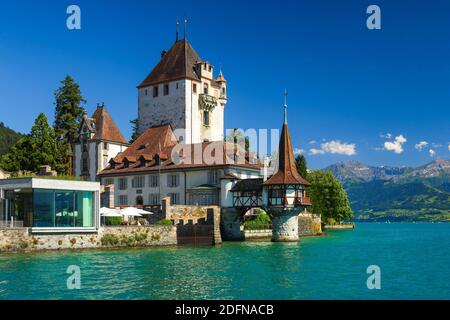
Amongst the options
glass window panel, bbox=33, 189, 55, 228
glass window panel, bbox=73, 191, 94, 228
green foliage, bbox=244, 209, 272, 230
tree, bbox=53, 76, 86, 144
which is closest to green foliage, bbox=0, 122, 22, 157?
tree, bbox=53, 76, 86, 144

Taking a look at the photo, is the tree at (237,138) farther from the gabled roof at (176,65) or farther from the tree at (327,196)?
the gabled roof at (176,65)

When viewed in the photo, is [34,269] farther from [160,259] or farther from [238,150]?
[238,150]

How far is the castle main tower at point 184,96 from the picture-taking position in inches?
3093

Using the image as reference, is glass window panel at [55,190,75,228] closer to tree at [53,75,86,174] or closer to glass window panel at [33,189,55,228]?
glass window panel at [33,189,55,228]

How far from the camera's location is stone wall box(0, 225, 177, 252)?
4006 centimetres

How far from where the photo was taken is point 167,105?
264 feet

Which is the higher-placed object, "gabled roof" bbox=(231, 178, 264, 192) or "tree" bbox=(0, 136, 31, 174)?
"tree" bbox=(0, 136, 31, 174)

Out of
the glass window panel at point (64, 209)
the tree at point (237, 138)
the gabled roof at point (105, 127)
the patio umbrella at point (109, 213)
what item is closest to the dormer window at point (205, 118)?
the tree at point (237, 138)

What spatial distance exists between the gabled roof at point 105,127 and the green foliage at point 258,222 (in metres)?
23.1

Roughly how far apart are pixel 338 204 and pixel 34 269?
77011 millimetres

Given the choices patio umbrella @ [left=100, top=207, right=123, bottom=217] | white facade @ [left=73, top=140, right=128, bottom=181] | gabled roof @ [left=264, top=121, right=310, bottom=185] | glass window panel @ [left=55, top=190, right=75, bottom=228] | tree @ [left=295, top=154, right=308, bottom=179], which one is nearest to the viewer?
glass window panel @ [left=55, top=190, right=75, bottom=228]

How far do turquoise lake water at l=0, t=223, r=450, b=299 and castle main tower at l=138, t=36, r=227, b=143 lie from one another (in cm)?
3683

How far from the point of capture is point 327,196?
99.0 meters

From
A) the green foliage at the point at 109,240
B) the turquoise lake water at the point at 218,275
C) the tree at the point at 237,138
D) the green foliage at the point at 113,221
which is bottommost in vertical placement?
the turquoise lake water at the point at 218,275
